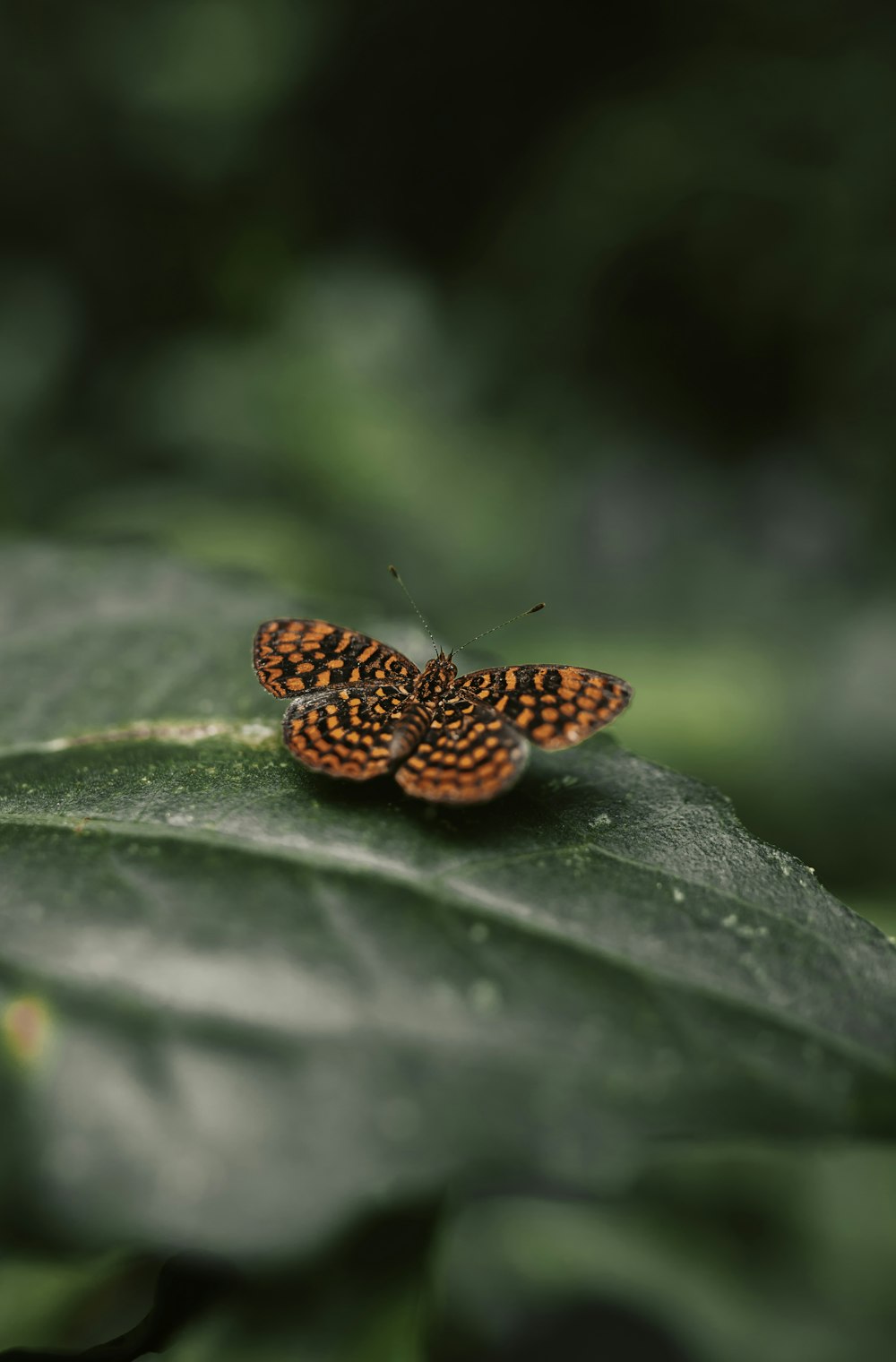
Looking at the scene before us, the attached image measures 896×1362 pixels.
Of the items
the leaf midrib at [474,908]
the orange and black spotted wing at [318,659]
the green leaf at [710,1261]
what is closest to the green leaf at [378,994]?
the leaf midrib at [474,908]

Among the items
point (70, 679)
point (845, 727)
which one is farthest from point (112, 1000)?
point (845, 727)

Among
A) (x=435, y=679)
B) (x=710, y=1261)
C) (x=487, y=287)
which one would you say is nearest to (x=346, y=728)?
(x=435, y=679)

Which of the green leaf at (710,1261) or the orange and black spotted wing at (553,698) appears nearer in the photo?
the orange and black spotted wing at (553,698)

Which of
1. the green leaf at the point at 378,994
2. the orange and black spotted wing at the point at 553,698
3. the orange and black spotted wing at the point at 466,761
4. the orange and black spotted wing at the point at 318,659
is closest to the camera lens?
the green leaf at the point at 378,994

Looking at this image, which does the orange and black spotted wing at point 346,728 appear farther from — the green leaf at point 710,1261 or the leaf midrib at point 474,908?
the green leaf at point 710,1261

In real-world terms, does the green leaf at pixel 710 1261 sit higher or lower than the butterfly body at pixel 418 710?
lower

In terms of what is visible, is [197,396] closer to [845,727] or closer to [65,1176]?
[845,727]

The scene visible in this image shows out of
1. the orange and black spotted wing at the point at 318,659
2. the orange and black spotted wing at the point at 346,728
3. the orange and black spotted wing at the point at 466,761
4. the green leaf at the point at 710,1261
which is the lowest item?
the green leaf at the point at 710,1261
